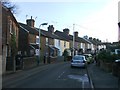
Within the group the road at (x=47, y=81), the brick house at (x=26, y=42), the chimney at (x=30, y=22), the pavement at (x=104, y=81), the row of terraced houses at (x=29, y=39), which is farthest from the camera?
the chimney at (x=30, y=22)

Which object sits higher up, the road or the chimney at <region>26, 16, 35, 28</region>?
the chimney at <region>26, 16, 35, 28</region>

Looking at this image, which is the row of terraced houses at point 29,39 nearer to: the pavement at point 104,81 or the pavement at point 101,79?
the pavement at point 101,79

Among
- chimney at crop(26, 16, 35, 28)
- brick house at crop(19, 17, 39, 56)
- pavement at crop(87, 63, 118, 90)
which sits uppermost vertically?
chimney at crop(26, 16, 35, 28)

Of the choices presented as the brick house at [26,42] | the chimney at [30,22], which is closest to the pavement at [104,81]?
the brick house at [26,42]

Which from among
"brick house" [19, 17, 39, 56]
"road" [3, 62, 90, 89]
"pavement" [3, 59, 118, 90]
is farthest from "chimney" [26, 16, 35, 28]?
"road" [3, 62, 90, 89]

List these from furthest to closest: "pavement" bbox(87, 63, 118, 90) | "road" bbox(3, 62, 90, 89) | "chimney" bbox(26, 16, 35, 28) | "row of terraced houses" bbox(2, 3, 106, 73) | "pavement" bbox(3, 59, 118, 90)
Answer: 1. "chimney" bbox(26, 16, 35, 28)
2. "row of terraced houses" bbox(2, 3, 106, 73)
3. "pavement" bbox(3, 59, 118, 90)
4. "road" bbox(3, 62, 90, 89)
5. "pavement" bbox(87, 63, 118, 90)

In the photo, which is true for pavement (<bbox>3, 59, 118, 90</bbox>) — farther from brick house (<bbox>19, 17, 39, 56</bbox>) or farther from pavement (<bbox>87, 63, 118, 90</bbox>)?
brick house (<bbox>19, 17, 39, 56</bbox>)

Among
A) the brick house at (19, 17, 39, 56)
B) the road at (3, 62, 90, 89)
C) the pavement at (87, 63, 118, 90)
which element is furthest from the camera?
the brick house at (19, 17, 39, 56)

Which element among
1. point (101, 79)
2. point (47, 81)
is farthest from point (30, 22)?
point (47, 81)

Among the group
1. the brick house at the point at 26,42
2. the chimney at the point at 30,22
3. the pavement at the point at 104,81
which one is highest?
the chimney at the point at 30,22

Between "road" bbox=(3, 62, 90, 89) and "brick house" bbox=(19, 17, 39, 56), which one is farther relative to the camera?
"brick house" bbox=(19, 17, 39, 56)

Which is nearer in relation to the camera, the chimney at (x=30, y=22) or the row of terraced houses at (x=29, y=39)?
the row of terraced houses at (x=29, y=39)

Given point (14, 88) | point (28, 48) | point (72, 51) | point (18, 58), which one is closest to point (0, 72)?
point (18, 58)

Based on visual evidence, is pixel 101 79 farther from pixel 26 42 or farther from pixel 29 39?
pixel 29 39
